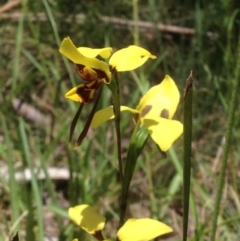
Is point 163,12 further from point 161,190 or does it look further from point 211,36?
point 161,190

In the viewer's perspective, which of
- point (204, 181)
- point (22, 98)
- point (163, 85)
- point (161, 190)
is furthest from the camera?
point (22, 98)

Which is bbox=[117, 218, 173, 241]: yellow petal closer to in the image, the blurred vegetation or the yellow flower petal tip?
the yellow flower petal tip

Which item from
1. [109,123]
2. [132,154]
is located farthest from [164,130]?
[109,123]

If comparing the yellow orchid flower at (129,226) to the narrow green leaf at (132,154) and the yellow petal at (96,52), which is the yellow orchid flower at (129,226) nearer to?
the narrow green leaf at (132,154)

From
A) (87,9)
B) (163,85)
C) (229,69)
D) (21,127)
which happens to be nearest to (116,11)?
(87,9)

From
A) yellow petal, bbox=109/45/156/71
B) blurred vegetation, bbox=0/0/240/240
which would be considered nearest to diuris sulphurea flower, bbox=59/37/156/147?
yellow petal, bbox=109/45/156/71

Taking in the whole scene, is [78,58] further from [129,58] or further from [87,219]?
[87,219]

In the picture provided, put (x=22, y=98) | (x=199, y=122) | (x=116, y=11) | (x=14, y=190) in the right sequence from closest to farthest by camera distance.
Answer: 1. (x=14, y=190)
2. (x=199, y=122)
3. (x=22, y=98)
4. (x=116, y=11)
